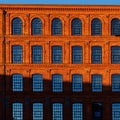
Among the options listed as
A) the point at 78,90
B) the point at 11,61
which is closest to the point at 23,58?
the point at 11,61

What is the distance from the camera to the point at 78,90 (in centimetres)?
5925

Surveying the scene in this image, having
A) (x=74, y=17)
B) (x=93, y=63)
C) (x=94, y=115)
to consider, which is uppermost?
(x=74, y=17)

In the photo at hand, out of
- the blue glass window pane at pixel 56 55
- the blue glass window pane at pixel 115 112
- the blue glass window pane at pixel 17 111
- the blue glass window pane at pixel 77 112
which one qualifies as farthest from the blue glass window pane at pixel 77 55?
the blue glass window pane at pixel 17 111

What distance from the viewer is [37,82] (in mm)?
59156

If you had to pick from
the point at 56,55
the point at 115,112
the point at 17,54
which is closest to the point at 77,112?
the point at 115,112

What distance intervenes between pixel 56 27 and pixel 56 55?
2424mm

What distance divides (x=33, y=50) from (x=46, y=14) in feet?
10.8

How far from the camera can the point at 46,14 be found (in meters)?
59.7

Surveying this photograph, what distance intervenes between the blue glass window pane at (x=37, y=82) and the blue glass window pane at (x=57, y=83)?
1.03m

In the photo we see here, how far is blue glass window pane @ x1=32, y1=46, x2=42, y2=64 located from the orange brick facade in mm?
349

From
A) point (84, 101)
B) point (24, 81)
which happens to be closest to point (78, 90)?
point (84, 101)

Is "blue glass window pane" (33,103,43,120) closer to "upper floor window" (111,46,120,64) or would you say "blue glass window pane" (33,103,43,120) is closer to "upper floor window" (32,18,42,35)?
"upper floor window" (32,18,42,35)

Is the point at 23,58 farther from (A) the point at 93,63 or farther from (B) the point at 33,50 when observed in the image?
(A) the point at 93,63

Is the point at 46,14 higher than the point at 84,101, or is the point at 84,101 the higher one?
the point at 46,14
